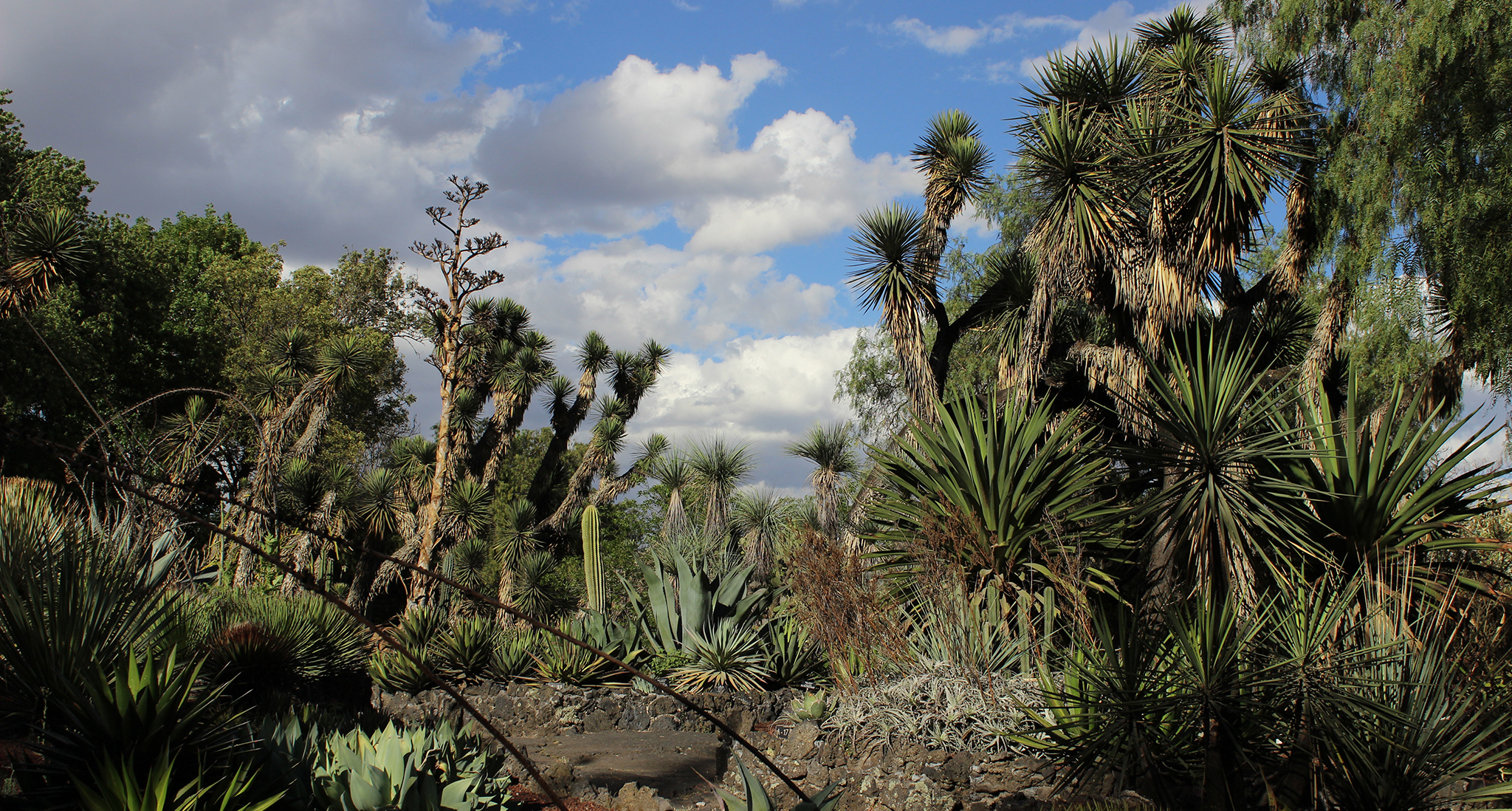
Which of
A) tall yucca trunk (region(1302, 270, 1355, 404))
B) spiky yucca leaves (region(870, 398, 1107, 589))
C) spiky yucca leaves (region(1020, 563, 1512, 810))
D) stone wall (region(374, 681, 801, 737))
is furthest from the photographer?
tall yucca trunk (region(1302, 270, 1355, 404))

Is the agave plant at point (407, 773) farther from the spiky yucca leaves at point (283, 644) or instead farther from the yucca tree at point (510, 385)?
the yucca tree at point (510, 385)

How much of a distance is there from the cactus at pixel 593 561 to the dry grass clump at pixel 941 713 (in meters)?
7.86

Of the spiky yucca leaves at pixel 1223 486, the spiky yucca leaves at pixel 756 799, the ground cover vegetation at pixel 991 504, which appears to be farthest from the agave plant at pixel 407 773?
the spiky yucca leaves at pixel 1223 486

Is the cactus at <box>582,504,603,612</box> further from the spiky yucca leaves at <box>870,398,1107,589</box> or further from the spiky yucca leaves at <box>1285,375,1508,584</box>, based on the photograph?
the spiky yucca leaves at <box>1285,375,1508,584</box>

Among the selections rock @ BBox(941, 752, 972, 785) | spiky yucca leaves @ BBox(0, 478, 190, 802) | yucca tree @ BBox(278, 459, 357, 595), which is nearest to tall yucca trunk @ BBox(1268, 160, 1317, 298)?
rock @ BBox(941, 752, 972, 785)

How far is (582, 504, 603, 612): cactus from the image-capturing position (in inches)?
571

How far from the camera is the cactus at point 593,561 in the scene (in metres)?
14.5

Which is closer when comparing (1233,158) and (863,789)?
(863,789)

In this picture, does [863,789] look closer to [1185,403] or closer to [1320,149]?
[1185,403]

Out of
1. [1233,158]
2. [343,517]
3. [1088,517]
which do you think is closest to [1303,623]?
[1088,517]

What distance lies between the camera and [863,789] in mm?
6230

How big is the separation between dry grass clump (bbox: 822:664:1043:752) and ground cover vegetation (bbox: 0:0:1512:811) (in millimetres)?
38

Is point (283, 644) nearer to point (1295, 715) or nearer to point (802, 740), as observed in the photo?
point (802, 740)

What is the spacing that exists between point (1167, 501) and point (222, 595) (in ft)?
37.2
